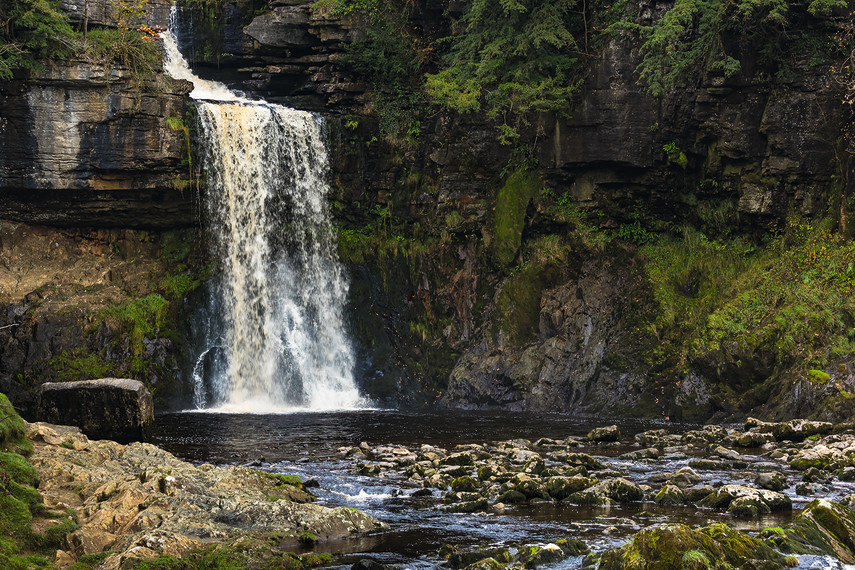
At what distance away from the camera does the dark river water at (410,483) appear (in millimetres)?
8492

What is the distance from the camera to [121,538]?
769 cm

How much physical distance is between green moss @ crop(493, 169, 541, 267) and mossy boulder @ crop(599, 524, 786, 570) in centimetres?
1605

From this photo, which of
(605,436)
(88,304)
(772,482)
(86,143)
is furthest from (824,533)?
(86,143)

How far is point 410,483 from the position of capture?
37.3 ft

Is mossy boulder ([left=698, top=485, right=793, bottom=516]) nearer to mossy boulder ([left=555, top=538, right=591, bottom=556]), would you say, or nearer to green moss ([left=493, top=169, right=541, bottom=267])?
mossy boulder ([left=555, top=538, right=591, bottom=556])

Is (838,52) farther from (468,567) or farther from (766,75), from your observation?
(468,567)

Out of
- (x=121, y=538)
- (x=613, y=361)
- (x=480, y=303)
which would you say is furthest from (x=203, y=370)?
(x=121, y=538)

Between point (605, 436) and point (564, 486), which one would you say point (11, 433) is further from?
point (605, 436)

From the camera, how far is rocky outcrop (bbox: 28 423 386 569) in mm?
7496

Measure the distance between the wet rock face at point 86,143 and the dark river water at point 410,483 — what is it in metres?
7.06

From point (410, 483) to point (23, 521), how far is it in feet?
17.3

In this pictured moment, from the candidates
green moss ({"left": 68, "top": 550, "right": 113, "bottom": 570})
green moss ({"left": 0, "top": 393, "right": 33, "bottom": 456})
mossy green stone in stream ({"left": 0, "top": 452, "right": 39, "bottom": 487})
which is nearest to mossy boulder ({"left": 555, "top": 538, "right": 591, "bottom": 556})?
green moss ({"left": 68, "top": 550, "right": 113, "bottom": 570})

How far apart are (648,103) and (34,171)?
53.4 ft

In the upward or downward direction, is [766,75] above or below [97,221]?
above
